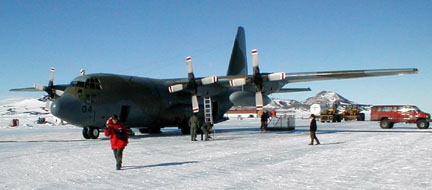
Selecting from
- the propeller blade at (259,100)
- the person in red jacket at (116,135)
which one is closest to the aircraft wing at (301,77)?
the propeller blade at (259,100)

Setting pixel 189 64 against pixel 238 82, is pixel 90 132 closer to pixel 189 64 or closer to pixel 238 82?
pixel 189 64

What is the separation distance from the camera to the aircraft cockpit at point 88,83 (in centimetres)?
1908

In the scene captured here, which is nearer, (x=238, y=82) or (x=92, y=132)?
(x=92, y=132)

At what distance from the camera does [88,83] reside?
19.2m

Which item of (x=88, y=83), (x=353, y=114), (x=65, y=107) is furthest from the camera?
(x=353, y=114)

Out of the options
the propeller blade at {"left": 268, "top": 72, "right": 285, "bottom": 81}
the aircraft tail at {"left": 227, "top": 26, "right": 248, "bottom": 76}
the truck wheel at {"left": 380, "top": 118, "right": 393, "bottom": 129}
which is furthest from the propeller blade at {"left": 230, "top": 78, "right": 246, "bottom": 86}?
the truck wheel at {"left": 380, "top": 118, "right": 393, "bottom": 129}

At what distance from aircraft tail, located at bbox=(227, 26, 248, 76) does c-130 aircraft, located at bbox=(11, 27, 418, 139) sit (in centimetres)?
509

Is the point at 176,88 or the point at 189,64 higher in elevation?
→ the point at 189,64

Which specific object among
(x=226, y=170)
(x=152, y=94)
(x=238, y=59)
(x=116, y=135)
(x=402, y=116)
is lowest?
(x=226, y=170)

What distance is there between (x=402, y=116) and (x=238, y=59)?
12943mm

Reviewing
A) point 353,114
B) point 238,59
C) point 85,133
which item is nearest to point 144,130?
point 85,133

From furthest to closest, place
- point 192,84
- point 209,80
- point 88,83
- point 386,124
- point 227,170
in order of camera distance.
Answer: point 386,124 → point 192,84 → point 209,80 → point 88,83 → point 227,170

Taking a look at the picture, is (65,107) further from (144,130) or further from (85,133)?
(144,130)

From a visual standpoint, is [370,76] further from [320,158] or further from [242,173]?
[242,173]
